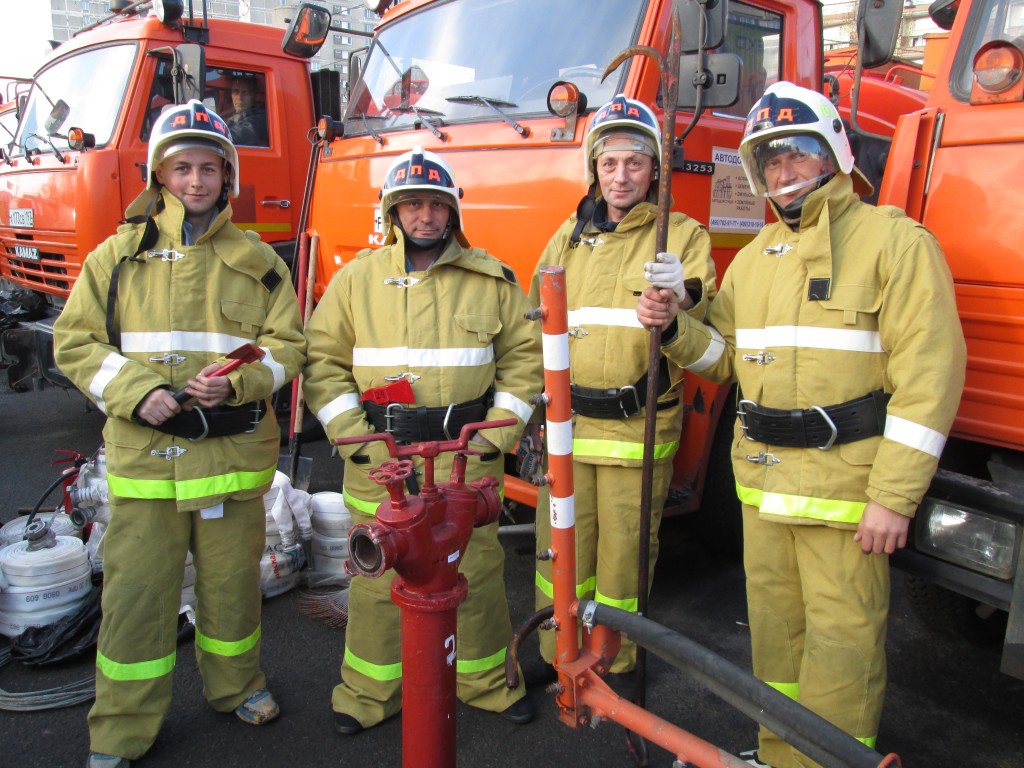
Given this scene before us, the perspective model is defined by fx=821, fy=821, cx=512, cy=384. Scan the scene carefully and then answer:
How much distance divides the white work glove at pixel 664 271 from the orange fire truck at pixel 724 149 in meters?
0.79

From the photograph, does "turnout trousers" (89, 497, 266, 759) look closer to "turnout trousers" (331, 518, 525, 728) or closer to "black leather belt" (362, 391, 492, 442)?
"turnout trousers" (331, 518, 525, 728)

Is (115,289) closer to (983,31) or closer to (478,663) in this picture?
(478,663)

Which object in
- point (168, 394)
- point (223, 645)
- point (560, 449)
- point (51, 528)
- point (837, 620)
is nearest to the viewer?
point (560, 449)

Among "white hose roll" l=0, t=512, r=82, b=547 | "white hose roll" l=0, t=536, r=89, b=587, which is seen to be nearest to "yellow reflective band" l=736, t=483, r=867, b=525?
"white hose roll" l=0, t=536, r=89, b=587

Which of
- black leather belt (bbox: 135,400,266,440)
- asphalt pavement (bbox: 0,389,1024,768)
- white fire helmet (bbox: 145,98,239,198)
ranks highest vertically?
white fire helmet (bbox: 145,98,239,198)

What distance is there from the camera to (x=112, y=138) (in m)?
5.75

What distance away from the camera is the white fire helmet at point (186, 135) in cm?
257

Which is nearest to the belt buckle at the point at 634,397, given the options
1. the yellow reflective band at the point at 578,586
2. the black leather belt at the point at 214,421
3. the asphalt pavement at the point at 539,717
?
the yellow reflective band at the point at 578,586

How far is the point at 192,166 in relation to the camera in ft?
8.58

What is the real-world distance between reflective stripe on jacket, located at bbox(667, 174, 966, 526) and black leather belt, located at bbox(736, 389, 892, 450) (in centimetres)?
2

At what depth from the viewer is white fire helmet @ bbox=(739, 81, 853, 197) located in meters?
2.16

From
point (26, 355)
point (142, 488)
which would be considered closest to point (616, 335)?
point (142, 488)

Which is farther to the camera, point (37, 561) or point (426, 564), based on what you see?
point (37, 561)

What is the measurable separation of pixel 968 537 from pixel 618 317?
123 centimetres
